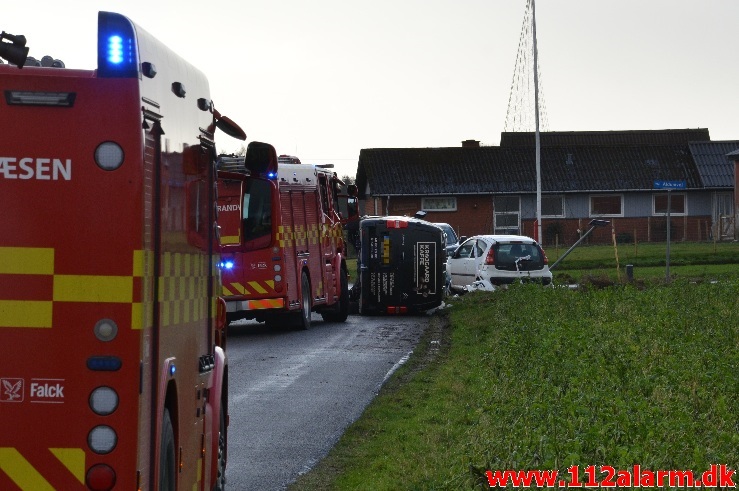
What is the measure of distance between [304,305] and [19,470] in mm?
19494

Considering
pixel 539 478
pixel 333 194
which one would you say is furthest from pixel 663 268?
Answer: pixel 539 478

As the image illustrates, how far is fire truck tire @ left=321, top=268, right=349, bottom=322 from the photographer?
1077 inches

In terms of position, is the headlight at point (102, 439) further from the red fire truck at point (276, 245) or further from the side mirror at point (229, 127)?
the red fire truck at point (276, 245)

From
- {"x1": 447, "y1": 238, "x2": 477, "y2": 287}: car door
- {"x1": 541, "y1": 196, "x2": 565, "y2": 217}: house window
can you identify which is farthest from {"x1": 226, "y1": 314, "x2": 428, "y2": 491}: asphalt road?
{"x1": 541, "y1": 196, "x2": 565, "y2": 217}: house window

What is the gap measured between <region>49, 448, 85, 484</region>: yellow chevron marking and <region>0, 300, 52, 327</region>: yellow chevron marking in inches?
20.4

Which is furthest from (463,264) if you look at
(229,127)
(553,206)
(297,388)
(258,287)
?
(553,206)

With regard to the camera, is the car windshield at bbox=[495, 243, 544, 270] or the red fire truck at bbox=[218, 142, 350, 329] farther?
the car windshield at bbox=[495, 243, 544, 270]

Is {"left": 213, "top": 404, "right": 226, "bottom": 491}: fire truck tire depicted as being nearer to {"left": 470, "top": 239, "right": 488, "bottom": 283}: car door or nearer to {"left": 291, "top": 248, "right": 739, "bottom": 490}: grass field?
{"left": 291, "top": 248, "right": 739, "bottom": 490}: grass field

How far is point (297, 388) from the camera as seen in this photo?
50.8ft

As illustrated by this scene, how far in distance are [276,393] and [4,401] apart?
381 inches

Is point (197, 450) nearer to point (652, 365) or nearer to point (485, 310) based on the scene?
point (652, 365)

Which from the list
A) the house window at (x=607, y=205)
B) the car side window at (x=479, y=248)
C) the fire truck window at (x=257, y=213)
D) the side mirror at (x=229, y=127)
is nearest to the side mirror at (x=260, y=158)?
the side mirror at (x=229, y=127)

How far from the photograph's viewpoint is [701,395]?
1027cm

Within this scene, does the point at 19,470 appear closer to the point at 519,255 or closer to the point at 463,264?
the point at 519,255
